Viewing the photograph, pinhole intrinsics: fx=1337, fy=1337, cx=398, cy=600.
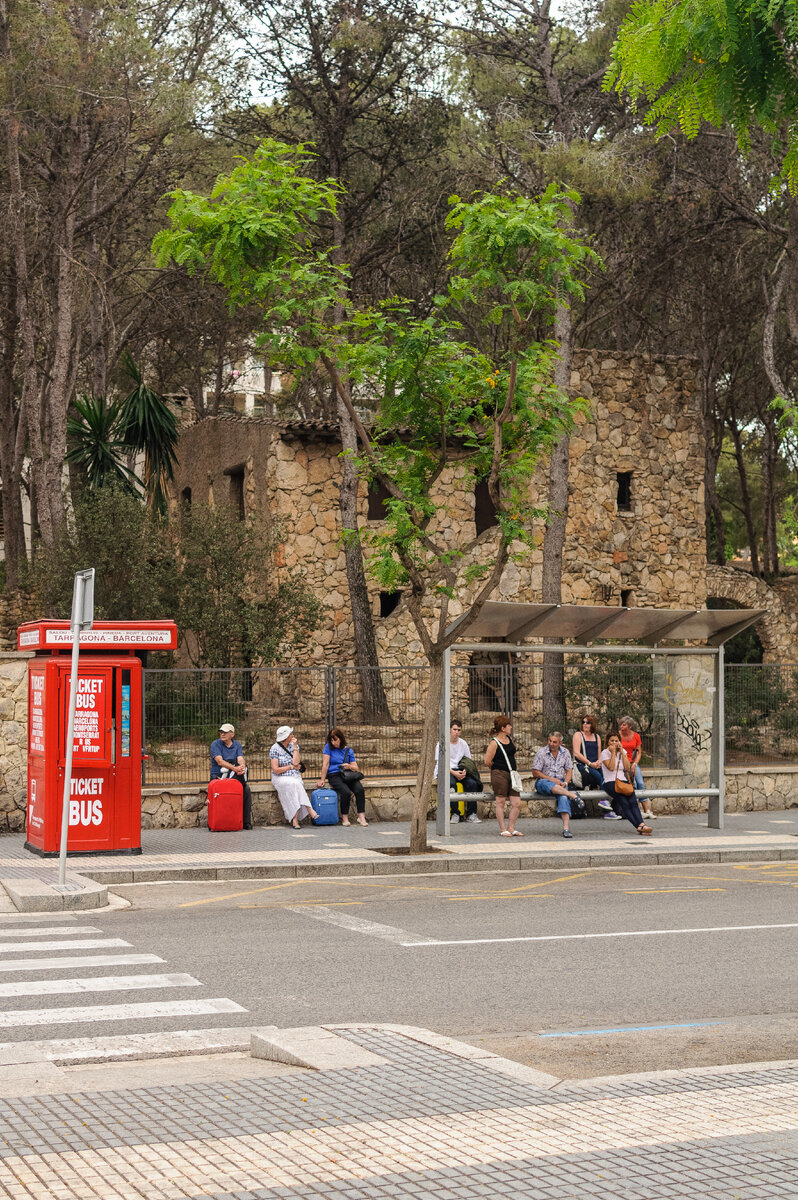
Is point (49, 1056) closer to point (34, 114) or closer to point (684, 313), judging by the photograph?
point (34, 114)

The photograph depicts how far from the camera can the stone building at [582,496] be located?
2739 cm

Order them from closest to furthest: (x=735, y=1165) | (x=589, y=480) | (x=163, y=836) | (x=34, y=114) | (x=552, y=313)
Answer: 1. (x=735, y=1165)
2. (x=552, y=313)
3. (x=163, y=836)
4. (x=34, y=114)
5. (x=589, y=480)

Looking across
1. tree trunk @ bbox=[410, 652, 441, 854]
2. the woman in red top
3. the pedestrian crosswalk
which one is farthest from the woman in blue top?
the pedestrian crosswalk

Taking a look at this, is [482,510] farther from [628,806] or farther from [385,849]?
[385,849]

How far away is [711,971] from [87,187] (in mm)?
23474

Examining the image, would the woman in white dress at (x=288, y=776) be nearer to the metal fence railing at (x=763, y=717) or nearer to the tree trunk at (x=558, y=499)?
the tree trunk at (x=558, y=499)

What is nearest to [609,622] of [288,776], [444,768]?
[444,768]

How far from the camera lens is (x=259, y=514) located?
2739cm

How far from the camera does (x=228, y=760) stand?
1867 cm

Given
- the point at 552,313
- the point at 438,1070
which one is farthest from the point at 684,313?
the point at 438,1070

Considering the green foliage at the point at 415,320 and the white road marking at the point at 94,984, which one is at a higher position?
the green foliage at the point at 415,320

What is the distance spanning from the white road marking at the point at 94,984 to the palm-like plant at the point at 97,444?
63.3ft

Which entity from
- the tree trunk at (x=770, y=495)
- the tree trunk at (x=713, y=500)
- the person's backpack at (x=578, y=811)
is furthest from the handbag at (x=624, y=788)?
the tree trunk at (x=770, y=495)

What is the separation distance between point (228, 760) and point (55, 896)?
635 centimetres
